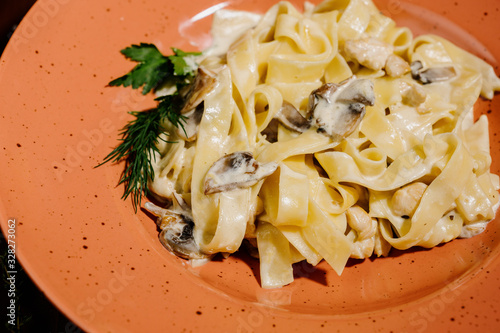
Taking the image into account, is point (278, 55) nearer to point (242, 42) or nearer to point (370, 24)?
point (242, 42)

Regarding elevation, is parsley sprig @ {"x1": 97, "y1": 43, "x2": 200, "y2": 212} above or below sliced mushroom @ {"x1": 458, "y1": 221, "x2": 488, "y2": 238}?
above

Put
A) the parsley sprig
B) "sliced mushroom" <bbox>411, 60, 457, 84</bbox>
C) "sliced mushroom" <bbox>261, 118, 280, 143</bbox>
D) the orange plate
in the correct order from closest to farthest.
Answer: the orange plate < the parsley sprig < "sliced mushroom" <bbox>261, 118, 280, 143</bbox> < "sliced mushroom" <bbox>411, 60, 457, 84</bbox>

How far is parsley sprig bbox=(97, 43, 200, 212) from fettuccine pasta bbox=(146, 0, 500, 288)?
128 mm

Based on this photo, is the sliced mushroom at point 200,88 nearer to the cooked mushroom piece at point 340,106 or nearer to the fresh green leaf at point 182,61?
the fresh green leaf at point 182,61

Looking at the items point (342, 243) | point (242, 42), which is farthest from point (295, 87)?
point (342, 243)

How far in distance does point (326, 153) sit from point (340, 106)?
0.37 meters

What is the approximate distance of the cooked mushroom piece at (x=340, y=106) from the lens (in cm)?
344

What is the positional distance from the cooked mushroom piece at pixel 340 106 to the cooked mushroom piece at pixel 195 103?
794mm

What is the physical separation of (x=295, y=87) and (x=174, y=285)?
1.89 metres

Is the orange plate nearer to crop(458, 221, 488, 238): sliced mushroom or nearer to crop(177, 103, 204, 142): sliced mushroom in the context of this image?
crop(458, 221, 488, 238): sliced mushroom

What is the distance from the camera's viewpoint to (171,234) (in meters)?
3.34

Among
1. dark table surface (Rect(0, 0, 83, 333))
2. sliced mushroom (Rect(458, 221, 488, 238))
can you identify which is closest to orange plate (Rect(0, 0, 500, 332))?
sliced mushroom (Rect(458, 221, 488, 238))

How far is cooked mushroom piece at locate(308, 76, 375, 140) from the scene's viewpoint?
344 cm

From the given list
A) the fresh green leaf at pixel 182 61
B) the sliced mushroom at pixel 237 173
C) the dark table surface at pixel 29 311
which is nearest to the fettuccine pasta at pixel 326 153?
the sliced mushroom at pixel 237 173
